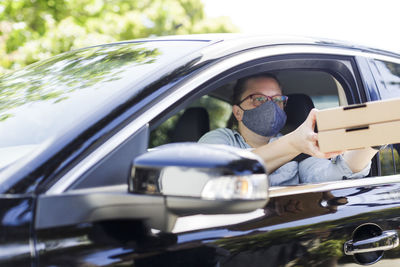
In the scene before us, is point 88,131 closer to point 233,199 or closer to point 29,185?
point 29,185

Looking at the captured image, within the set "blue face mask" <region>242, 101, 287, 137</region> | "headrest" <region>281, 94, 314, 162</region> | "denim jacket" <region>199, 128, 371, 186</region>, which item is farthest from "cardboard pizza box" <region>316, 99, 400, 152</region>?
"headrest" <region>281, 94, 314, 162</region>

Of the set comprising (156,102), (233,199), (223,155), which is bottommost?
(233,199)

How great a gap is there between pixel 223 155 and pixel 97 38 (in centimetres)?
1026

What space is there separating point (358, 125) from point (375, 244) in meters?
0.48

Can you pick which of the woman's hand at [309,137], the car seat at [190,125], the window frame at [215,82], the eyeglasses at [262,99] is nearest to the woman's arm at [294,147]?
the woman's hand at [309,137]

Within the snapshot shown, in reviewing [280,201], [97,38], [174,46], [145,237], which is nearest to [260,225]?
[280,201]

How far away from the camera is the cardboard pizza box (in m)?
2.02

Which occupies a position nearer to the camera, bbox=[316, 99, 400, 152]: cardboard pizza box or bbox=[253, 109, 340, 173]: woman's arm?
bbox=[316, 99, 400, 152]: cardboard pizza box

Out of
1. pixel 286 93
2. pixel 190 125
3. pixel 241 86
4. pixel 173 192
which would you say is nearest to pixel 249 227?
pixel 173 192

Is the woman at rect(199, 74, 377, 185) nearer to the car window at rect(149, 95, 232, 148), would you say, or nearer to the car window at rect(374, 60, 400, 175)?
the car window at rect(374, 60, 400, 175)

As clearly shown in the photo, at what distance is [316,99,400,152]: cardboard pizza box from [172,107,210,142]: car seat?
183 centimetres

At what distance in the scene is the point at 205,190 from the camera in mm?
1502

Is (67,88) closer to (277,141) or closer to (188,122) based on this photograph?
(277,141)

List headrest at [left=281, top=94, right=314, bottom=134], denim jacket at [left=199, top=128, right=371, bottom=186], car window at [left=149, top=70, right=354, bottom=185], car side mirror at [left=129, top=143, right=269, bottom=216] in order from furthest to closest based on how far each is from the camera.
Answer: car window at [left=149, top=70, right=354, bottom=185] → headrest at [left=281, top=94, right=314, bottom=134] → denim jacket at [left=199, top=128, right=371, bottom=186] → car side mirror at [left=129, top=143, right=269, bottom=216]
